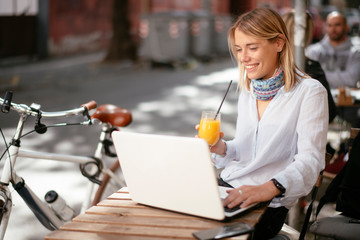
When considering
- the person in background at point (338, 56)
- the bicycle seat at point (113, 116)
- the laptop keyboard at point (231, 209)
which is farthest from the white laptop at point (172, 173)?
the person in background at point (338, 56)

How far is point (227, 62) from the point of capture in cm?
1916

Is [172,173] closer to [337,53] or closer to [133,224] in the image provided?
[133,224]

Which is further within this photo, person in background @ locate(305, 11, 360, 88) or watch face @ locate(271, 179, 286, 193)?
person in background @ locate(305, 11, 360, 88)

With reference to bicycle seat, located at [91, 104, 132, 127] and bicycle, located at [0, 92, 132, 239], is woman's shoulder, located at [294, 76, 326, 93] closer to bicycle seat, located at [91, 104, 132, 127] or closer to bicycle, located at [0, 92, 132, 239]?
bicycle, located at [0, 92, 132, 239]

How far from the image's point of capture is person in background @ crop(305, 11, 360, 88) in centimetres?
683

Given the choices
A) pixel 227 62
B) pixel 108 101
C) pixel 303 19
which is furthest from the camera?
pixel 227 62

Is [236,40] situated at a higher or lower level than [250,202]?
higher

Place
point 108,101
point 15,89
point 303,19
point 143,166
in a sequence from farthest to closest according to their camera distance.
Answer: point 15,89 < point 108,101 < point 303,19 < point 143,166

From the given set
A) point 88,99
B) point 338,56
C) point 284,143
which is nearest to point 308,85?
point 284,143

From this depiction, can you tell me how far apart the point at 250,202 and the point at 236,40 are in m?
0.81

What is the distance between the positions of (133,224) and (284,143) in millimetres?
902

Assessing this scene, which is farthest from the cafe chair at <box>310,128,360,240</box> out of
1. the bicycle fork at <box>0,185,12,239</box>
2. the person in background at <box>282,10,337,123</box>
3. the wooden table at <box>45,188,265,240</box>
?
the bicycle fork at <box>0,185,12,239</box>

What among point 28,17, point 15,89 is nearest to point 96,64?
point 28,17

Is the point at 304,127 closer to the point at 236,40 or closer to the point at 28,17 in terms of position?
the point at 236,40
